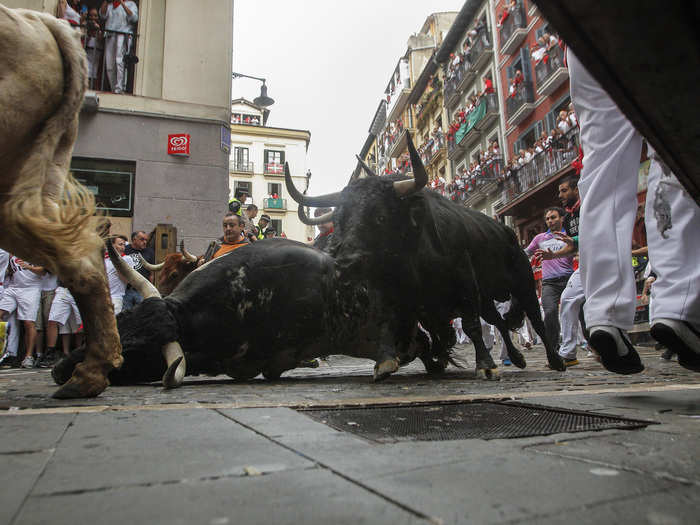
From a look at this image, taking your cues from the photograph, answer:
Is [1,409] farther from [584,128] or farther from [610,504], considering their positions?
[584,128]

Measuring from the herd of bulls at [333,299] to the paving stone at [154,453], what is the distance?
185cm

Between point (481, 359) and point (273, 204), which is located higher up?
point (273, 204)

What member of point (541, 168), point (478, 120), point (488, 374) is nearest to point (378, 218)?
point (488, 374)

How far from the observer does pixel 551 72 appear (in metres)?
21.5

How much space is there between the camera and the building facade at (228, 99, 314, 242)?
52447 millimetres

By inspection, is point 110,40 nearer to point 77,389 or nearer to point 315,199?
point 315,199

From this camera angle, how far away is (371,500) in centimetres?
94

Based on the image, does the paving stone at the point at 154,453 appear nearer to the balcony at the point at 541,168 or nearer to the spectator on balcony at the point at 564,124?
the balcony at the point at 541,168

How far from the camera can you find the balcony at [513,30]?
24152 mm

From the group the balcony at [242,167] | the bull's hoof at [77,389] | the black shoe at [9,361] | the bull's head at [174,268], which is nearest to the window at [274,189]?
the balcony at [242,167]

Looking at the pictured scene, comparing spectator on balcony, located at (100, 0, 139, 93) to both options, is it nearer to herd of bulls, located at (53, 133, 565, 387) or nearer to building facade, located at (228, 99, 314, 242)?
herd of bulls, located at (53, 133, 565, 387)

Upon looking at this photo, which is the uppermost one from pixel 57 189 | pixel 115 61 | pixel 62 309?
pixel 115 61

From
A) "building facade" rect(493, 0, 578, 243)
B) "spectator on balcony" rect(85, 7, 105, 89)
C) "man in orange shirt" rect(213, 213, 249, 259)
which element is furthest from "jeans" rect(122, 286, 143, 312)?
"building facade" rect(493, 0, 578, 243)

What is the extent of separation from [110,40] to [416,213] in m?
10.5
